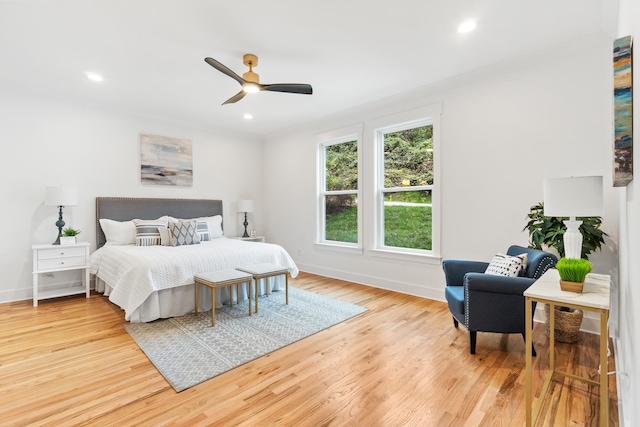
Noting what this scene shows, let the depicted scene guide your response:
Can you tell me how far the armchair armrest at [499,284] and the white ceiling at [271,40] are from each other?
205cm

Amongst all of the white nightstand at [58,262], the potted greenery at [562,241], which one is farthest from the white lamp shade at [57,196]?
the potted greenery at [562,241]

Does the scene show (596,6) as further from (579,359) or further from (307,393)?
(307,393)

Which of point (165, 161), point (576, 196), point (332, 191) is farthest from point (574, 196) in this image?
point (165, 161)

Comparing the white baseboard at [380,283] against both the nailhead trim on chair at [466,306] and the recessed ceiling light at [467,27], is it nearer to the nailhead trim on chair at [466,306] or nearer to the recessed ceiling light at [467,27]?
the nailhead trim on chair at [466,306]

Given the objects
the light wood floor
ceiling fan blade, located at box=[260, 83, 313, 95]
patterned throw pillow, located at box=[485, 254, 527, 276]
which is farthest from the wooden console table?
ceiling fan blade, located at box=[260, 83, 313, 95]

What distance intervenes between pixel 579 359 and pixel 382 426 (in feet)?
5.78

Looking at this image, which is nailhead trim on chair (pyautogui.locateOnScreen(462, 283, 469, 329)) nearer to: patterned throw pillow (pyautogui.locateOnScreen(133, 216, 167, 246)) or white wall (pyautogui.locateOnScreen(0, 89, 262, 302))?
patterned throw pillow (pyautogui.locateOnScreen(133, 216, 167, 246))

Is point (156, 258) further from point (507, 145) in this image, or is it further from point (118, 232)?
point (507, 145)

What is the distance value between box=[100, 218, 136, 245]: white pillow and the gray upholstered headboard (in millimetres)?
141

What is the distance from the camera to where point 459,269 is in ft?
9.67

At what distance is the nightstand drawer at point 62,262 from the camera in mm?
3648

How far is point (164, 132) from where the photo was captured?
5.04m

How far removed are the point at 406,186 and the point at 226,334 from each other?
2919mm

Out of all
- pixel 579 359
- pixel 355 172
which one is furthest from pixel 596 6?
pixel 355 172
